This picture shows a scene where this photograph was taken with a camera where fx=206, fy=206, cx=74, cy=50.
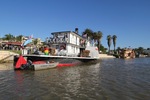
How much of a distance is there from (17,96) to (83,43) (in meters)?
36.5

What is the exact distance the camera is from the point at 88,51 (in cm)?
4356

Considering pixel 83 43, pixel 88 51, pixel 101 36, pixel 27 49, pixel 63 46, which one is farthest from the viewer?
pixel 101 36

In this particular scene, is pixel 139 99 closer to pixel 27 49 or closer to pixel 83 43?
pixel 27 49

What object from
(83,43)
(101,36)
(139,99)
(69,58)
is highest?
(101,36)

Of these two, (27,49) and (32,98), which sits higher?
(27,49)

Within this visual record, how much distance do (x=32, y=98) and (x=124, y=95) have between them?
5.74 m

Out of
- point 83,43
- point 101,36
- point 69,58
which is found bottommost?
point 69,58

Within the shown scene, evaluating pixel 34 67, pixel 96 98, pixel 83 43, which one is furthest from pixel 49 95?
pixel 83 43

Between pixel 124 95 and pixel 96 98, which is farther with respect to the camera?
pixel 124 95

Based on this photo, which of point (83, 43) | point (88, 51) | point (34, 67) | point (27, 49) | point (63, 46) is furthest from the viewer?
point (83, 43)

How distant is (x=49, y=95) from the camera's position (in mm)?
12875

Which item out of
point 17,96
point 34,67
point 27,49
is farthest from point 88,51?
point 17,96

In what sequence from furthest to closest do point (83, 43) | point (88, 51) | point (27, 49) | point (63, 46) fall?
point (83, 43), point (88, 51), point (63, 46), point (27, 49)

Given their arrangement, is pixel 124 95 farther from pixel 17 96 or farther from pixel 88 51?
pixel 88 51
